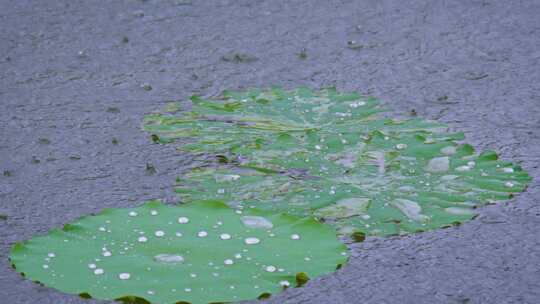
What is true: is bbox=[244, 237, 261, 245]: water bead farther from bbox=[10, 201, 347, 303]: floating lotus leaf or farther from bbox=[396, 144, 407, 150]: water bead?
bbox=[396, 144, 407, 150]: water bead

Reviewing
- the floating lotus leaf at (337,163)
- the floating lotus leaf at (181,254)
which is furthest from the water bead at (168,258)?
the floating lotus leaf at (337,163)

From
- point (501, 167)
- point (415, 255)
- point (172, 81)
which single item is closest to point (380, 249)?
point (415, 255)

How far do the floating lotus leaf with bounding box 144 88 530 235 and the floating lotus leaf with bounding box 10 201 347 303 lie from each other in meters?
0.11

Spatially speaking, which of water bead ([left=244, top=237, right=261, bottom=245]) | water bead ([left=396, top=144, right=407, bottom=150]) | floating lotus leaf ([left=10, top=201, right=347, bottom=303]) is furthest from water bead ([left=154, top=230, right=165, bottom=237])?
water bead ([left=396, top=144, right=407, bottom=150])

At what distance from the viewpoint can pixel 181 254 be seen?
73.2 inches

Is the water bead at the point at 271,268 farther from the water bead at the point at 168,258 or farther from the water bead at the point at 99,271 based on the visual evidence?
the water bead at the point at 99,271

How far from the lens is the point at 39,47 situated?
3291 millimetres

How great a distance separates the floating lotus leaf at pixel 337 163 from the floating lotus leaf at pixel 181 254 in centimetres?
11

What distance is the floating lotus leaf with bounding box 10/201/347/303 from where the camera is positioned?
68.8 inches

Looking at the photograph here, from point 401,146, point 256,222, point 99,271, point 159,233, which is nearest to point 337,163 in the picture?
point 401,146

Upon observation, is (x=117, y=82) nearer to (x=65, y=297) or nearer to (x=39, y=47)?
(x=39, y=47)

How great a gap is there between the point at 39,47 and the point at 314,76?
3.18 ft

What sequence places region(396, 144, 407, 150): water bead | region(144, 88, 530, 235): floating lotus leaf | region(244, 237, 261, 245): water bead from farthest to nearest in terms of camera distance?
region(396, 144, 407, 150): water bead → region(144, 88, 530, 235): floating lotus leaf → region(244, 237, 261, 245): water bead

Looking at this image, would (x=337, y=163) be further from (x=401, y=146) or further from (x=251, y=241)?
(x=251, y=241)
